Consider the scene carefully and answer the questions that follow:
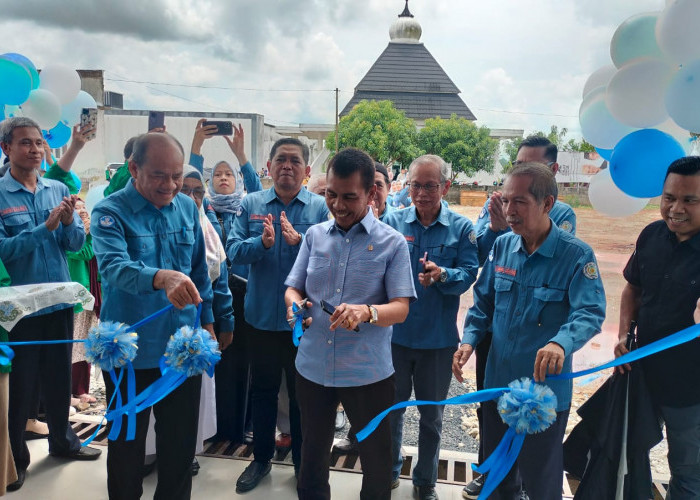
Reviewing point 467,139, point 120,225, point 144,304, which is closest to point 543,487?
point 144,304

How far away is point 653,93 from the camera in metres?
2.45

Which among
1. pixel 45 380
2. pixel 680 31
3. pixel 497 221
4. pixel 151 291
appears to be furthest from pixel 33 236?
pixel 680 31

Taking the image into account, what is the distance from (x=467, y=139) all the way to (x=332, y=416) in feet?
92.4

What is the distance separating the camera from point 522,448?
218 centimetres

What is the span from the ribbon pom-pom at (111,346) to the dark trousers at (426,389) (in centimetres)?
134

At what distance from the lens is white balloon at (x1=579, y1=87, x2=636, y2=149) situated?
2.81m

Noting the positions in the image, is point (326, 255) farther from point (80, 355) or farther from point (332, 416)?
point (80, 355)

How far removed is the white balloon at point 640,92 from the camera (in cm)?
245

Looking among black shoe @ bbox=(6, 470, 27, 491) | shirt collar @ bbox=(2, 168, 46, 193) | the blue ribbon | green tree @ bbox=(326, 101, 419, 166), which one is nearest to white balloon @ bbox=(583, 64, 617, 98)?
the blue ribbon

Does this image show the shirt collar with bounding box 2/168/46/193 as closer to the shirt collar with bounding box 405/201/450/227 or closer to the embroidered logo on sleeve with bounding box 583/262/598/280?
the shirt collar with bounding box 405/201/450/227

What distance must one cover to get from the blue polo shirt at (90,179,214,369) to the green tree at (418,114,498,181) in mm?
27002

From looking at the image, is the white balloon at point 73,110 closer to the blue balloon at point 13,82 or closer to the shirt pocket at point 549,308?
the blue balloon at point 13,82

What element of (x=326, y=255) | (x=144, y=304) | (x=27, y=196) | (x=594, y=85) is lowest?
(x=144, y=304)

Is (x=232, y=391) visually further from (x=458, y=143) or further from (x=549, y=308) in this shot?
(x=458, y=143)
